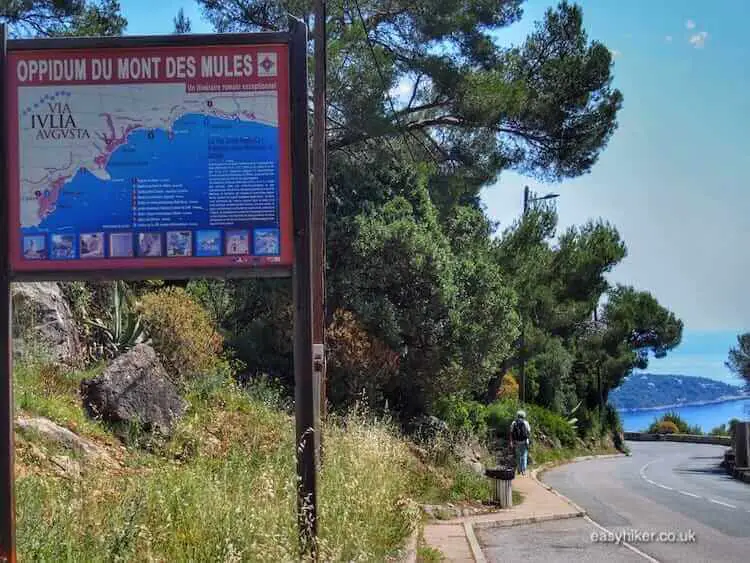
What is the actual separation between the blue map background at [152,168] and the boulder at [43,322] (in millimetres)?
5880

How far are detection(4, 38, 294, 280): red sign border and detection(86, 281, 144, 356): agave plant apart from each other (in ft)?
23.8

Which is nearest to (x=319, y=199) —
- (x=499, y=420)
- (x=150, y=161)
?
(x=150, y=161)

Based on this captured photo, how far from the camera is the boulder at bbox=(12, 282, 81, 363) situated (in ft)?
41.3

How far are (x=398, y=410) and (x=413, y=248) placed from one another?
12.9 feet

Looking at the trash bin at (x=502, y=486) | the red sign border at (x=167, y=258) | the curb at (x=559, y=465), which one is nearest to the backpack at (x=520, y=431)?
the curb at (x=559, y=465)

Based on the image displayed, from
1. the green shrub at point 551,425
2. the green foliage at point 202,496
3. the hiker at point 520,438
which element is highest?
the green foliage at point 202,496

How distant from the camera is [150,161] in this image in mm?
6934

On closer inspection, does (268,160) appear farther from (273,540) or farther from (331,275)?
(331,275)

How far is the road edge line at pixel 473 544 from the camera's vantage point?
10.3m

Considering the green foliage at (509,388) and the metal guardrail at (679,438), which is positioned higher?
the green foliage at (509,388)

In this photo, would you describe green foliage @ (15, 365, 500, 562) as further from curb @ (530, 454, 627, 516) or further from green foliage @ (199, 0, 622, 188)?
green foliage @ (199, 0, 622, 188)

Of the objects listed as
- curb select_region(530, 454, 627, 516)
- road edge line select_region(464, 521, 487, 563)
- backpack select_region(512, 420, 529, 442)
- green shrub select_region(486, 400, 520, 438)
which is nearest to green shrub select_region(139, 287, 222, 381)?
road edge line select_region(464, 521, 487, 563)

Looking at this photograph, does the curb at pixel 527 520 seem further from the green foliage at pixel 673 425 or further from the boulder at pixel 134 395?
the green foliage at pixel 673 425

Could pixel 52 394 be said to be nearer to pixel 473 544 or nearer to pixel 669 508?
pixel 473 544
